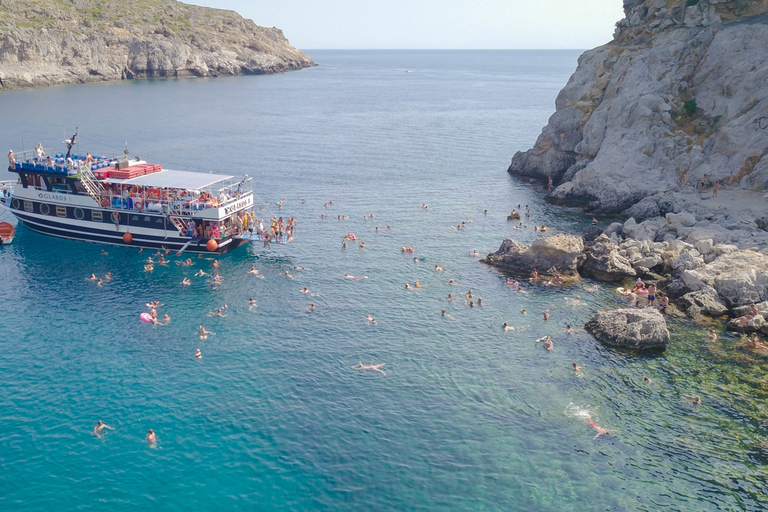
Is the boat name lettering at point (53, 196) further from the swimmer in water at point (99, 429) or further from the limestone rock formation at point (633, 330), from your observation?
the limestone rock formation at point (633, 330)

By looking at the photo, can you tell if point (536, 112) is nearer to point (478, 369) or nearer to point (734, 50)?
point (734, 50)

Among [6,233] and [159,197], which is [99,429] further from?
[6,233]

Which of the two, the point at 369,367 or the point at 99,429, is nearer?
the point at 99,429

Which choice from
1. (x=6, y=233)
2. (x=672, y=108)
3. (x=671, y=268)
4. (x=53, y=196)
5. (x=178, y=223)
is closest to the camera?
(x=671, y=268)

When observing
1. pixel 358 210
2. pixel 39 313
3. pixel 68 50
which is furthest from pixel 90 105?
pixel 39 313

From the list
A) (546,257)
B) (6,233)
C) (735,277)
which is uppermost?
(735,277)

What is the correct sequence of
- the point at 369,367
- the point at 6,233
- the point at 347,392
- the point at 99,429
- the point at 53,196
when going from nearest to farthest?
1. the point at 99,429
2. the point at 347,392
3. the point at 369,367
4. the point at 53,196
5. the point at 6,233

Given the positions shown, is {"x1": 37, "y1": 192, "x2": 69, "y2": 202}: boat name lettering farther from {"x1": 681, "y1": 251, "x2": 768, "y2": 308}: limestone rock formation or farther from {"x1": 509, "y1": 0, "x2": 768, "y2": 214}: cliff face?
{"x1": 681, "y1": 251, "x2": 768, "y2": 308}: limestone rock formation

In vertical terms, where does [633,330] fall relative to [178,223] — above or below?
below

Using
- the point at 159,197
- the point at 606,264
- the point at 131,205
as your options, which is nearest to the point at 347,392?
the point at 606,264
